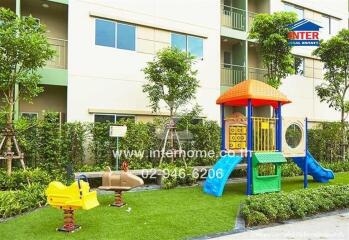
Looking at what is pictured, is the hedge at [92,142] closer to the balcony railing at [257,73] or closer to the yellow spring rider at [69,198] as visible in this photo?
the yellow spring rider at [69,198]

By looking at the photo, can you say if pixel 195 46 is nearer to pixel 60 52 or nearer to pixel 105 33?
pixel 105 33

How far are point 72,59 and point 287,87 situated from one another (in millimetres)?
11968

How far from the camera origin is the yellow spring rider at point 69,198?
22.4ft

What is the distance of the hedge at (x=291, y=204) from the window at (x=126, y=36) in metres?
8.98

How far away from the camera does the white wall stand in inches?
554

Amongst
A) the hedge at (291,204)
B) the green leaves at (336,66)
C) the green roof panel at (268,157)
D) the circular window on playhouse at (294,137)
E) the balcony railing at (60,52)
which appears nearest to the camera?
the hedge at (291,204)

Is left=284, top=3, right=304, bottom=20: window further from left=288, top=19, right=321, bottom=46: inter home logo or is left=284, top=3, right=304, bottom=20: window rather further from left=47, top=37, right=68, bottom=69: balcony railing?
left=47, top=37, right=68, bottom=69: balcony railing

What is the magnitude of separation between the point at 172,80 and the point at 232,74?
6.94 meters

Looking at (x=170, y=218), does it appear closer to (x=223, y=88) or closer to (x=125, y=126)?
(x=125, y=126)

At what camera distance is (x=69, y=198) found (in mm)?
6848

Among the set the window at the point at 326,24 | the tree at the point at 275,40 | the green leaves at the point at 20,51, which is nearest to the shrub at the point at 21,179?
the green leaves at the point at 20,51

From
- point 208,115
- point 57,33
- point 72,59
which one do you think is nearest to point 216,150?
point 208,115

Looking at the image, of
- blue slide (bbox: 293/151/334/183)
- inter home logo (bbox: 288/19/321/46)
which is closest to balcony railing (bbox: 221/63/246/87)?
inter home logo (bbox: 288/19/321/46)

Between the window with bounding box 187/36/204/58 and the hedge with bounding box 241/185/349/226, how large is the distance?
942 centimetres
